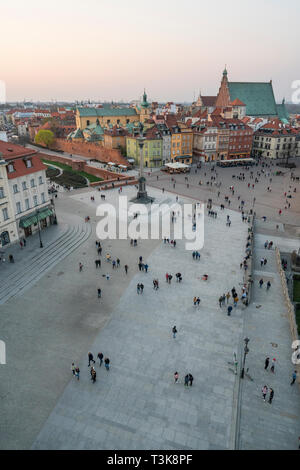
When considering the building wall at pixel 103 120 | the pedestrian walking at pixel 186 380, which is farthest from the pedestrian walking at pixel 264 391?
the building wall at pixel 103 120

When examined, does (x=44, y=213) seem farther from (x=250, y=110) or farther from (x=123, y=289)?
(x=250, y=110)

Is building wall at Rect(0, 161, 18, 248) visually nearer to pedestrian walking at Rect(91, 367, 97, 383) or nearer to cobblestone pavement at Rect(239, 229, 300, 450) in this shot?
pedestrian walking at Rect(91, 367, 97, 383)

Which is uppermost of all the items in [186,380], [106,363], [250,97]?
[250,97]

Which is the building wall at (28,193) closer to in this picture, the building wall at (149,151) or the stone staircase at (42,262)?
the stone staircase at (42,262)

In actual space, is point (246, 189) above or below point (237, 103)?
below

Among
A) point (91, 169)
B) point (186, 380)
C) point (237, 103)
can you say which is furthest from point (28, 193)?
point (237, 103)

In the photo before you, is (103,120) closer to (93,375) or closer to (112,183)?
(112,183)
